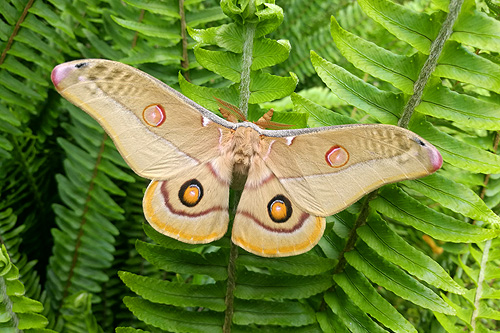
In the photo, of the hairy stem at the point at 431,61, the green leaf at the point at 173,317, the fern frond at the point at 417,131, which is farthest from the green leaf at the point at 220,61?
the green leaf at the point at 173,317

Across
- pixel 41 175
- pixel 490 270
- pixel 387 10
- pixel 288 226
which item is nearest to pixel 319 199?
pixel 288 226

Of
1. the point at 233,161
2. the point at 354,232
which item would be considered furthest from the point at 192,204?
the point at 354,232

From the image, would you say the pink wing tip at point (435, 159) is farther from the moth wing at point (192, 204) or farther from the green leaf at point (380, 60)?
the moth wing at point (192, 204)

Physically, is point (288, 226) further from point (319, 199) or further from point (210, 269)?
point (210, 269)

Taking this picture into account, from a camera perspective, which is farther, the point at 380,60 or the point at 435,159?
the point at 380,60

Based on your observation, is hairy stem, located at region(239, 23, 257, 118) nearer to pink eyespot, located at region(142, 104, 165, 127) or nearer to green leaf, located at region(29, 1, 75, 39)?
pink eyespot, located at region(142, 104, 165, 127)

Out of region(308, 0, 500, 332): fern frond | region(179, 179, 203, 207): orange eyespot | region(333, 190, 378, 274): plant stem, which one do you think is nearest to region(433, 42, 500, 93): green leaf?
region(308, 0, 500, 332): fern frond

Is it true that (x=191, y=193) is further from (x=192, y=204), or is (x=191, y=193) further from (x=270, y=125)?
(x=270, y=125)
